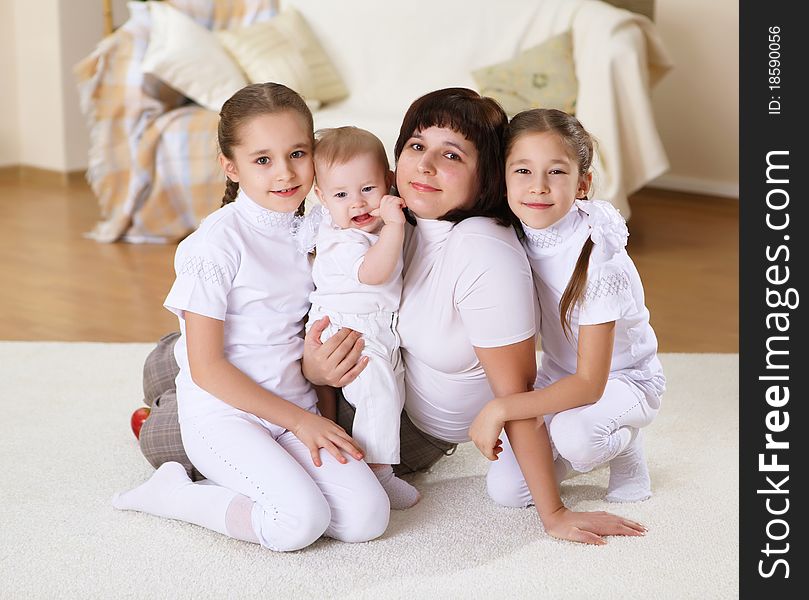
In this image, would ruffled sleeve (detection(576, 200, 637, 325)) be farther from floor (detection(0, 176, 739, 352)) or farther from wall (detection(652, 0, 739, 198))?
wall (detection(652, 0, 739, 198))

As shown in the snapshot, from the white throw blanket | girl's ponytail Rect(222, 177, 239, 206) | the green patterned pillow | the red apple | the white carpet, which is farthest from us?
the green patterned pillow

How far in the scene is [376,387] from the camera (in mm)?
1708

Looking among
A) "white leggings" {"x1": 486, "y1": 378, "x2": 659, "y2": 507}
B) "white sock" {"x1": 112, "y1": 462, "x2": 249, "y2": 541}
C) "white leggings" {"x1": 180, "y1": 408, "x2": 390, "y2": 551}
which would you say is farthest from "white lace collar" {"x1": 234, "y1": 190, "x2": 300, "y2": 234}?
"white leggings" {"x1": 486, "y1": 378, "x2": 659, "y2": 507}

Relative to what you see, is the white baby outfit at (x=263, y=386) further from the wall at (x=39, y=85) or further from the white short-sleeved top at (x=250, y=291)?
the wall at (x=39, y=85)

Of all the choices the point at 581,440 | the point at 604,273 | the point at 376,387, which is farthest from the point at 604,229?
the point at 376,387

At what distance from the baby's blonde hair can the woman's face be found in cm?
5

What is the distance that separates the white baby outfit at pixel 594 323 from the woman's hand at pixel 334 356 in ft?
1.04

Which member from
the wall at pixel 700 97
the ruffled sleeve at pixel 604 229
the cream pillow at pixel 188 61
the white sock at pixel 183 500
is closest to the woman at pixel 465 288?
the ruffled sleeve at pixel 604 229

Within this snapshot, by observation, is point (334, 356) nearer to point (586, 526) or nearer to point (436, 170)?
point (436, 170)

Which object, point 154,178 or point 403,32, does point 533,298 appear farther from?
point 403,32

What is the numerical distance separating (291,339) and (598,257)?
528mm
